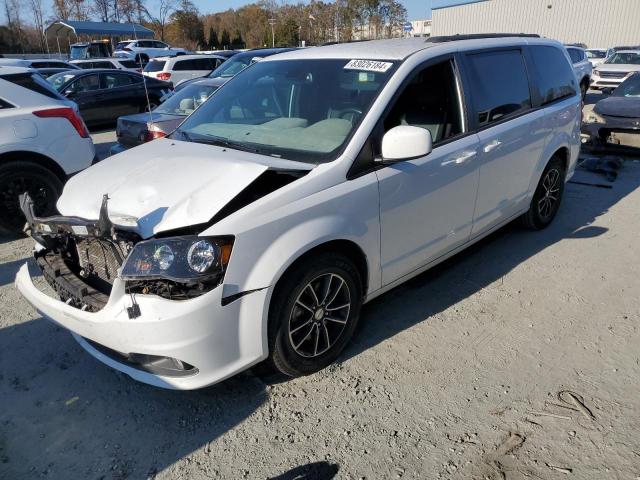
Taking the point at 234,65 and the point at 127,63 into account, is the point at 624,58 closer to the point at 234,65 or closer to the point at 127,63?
the point at 234,65

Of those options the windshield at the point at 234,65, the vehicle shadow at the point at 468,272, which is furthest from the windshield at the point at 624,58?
the vehicle shadow at the point at 468,272

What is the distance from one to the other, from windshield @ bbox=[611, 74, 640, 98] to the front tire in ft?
28.4

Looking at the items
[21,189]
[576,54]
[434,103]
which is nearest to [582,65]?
[576,54]

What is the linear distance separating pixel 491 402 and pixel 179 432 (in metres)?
1.73

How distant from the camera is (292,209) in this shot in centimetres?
277

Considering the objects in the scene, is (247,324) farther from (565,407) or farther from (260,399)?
(565,407)

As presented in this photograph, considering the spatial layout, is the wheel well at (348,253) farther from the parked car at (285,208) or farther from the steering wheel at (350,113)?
the steering wheel at (350,113)

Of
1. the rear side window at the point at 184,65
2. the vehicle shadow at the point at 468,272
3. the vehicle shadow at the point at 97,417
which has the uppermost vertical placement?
the rear side window at the point at 184,65

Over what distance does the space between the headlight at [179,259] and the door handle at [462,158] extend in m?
1.81

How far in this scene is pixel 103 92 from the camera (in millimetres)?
13695

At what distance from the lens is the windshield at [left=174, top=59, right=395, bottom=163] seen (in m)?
3.23

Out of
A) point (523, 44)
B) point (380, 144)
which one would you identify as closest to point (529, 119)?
point (523, 44)

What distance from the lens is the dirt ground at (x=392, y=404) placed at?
2570 mm

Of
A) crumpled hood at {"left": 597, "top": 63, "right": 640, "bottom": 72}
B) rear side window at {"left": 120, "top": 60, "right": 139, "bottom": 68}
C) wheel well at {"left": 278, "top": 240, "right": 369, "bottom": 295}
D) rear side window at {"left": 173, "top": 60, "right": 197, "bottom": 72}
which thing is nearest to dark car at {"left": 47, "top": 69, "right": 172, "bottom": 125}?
rear side window at {"left": 173, "top": 60, "right": 197, "bottom": 72}
